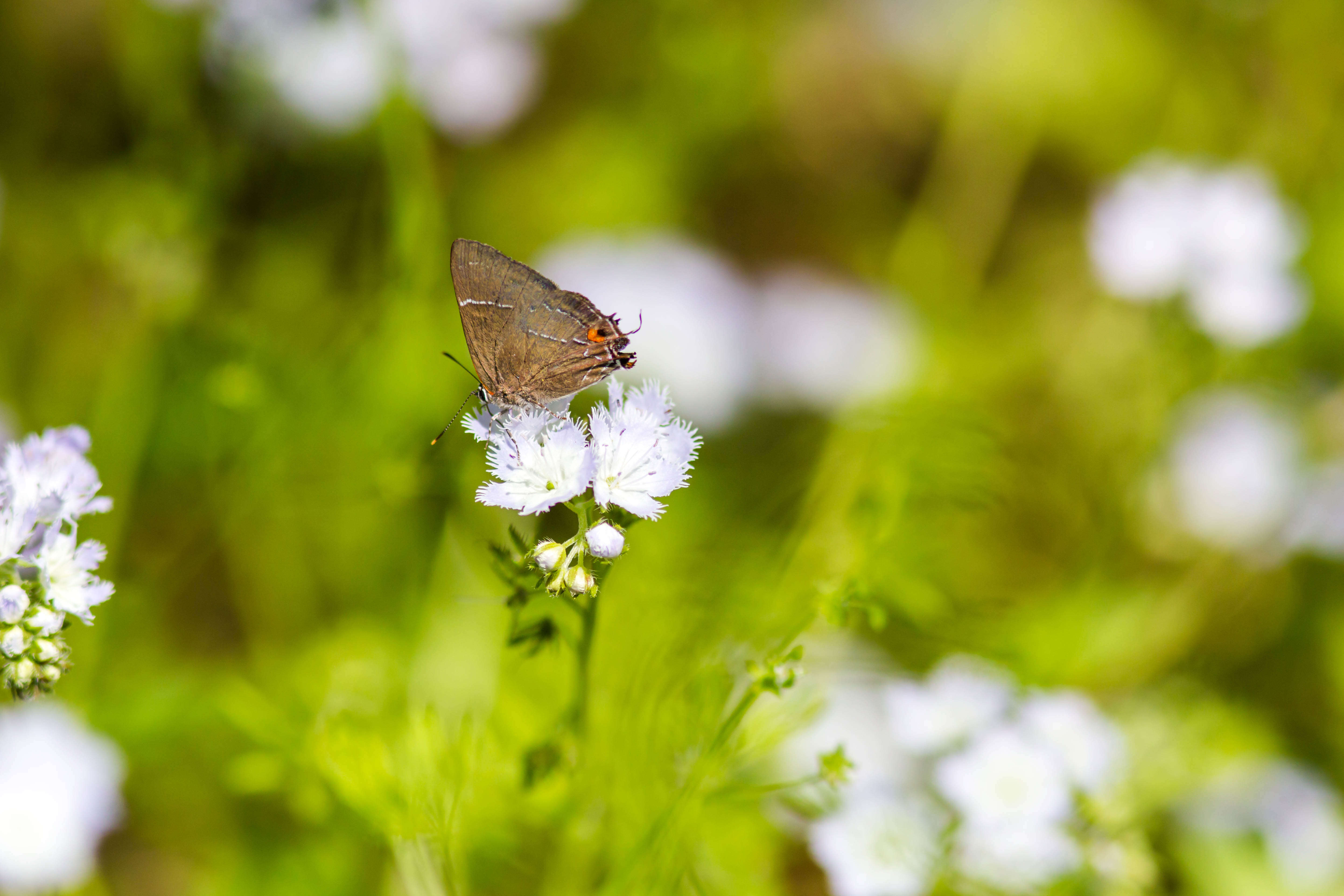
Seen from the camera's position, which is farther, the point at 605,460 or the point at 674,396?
the point at 674,396

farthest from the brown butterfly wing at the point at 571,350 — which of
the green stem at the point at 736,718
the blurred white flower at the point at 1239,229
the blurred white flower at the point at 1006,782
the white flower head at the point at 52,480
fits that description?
the blurred white flower at the point at 1239,229

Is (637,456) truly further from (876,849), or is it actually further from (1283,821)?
(1283,821)

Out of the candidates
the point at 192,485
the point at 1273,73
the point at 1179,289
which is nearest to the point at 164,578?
the point at 192,485

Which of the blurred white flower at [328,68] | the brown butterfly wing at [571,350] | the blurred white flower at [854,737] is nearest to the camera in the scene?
the brown butterfly wing at [571,350]

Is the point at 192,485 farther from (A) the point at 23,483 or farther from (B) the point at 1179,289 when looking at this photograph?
(B) the point at 1179,289

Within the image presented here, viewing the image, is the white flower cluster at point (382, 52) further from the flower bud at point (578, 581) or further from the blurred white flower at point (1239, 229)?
the blurred white flower at point (1239, 229)

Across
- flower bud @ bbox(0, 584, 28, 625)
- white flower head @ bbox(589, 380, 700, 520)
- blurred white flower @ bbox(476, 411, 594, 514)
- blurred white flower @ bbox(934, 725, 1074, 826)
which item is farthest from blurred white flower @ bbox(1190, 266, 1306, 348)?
flower bud @ bbox(0, 584, 28, 625)

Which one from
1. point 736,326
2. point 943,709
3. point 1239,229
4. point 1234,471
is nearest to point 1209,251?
point 1239,229
